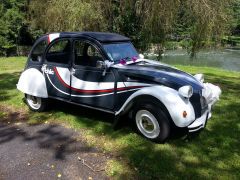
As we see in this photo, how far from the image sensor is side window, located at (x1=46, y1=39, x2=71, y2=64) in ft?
20.4

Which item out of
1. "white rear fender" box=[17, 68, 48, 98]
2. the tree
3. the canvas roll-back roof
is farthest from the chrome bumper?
the tree

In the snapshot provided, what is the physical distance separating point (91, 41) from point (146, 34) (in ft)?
18.6

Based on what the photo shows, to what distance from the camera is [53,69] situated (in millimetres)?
6328

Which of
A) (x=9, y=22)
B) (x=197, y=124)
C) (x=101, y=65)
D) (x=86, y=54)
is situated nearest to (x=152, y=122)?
(x=197, y=124)

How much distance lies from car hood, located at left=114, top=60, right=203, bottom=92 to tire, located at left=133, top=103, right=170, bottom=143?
16.5 inches

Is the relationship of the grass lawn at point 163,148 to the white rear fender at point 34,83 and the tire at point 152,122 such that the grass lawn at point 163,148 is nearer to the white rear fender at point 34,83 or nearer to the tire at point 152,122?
the tire at point 152,122

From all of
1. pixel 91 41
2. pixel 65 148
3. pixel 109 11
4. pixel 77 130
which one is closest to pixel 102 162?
pixel 65 148

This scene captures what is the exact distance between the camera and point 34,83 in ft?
21.6

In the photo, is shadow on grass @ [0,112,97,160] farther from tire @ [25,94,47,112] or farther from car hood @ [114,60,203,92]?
car hood @ [114,60,203,92]

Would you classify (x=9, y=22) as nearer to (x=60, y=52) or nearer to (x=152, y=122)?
(x=60, y=52)

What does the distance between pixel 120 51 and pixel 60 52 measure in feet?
4.22

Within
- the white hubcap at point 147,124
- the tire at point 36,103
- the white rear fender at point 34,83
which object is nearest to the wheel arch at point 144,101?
the white hubcap at point 147,124

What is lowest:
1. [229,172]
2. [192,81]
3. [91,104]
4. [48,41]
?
[229,172]

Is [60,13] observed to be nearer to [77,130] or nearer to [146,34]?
[146,34]
